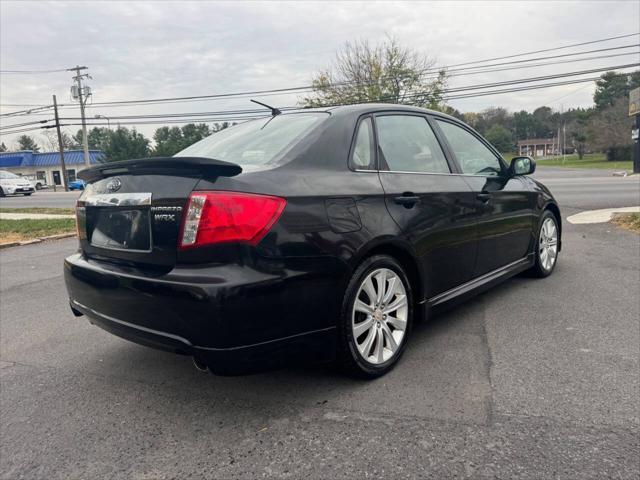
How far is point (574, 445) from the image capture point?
7.25 feet

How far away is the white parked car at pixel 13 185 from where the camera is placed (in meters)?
29.6

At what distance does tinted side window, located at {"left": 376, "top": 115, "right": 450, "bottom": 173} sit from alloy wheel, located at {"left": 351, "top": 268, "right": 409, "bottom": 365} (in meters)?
0.73

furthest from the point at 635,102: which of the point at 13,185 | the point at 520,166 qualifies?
the point at 13,185

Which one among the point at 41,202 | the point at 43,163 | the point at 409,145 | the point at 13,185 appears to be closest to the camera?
the point at 409,145

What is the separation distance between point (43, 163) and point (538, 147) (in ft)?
359

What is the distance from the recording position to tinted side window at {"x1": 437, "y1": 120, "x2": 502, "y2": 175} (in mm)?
3908

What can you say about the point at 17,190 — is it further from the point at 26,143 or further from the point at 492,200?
the point at 26,143

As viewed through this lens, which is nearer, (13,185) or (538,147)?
(13,185)

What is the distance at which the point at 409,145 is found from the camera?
136 inches

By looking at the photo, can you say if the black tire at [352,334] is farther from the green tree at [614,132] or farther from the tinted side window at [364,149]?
the green tree at [614,132]

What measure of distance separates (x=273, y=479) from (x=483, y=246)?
2.55 metres

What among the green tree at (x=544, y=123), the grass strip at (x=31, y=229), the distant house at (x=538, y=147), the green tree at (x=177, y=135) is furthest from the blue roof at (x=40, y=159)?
the green tree at (x=544, y=123)

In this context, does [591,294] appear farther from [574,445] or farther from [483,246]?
[574,445]

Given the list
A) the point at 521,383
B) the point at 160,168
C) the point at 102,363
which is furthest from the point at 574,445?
the point at 102,363
